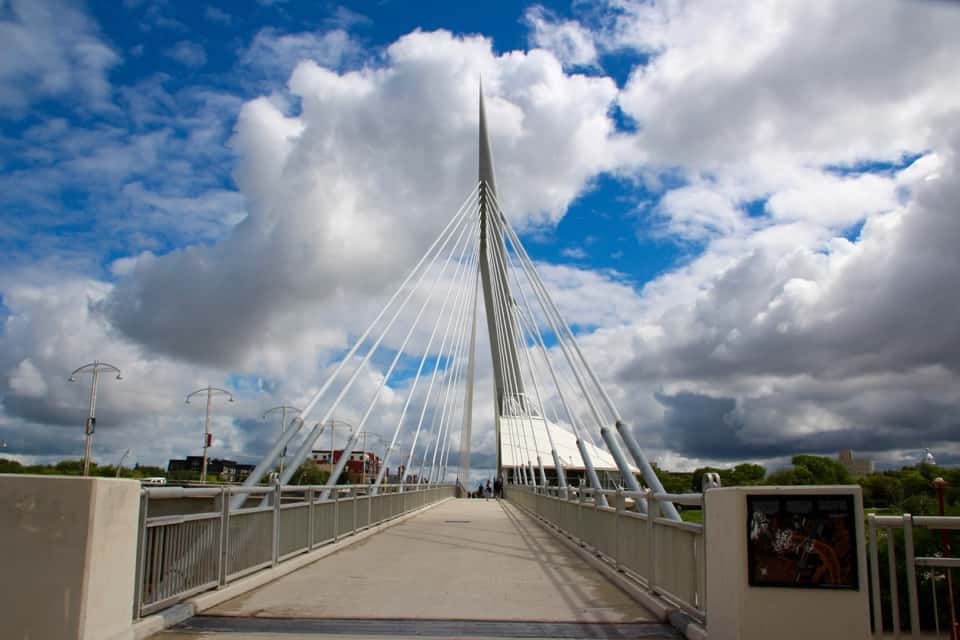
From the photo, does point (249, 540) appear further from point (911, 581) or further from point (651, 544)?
point (911, 581)

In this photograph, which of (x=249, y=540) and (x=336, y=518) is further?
(x=336, y=518)

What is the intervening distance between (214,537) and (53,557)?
115 inches

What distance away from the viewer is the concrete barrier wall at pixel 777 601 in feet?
18.2

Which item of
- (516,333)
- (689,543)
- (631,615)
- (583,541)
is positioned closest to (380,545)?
(583,541)

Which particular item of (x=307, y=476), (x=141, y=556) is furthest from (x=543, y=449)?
(x=141, y=556)

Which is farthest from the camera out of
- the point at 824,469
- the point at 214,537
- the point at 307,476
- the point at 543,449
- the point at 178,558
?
the point at 307,476

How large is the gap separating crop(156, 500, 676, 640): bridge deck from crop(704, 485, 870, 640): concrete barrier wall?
1197mm

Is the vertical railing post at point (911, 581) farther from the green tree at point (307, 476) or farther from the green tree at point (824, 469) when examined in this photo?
the green tree at point (824, 469)

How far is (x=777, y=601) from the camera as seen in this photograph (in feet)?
18.6

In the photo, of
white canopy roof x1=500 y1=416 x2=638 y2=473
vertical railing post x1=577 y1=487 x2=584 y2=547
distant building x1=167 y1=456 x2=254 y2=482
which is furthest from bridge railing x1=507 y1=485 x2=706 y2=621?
distant building x1=167 y1=456 x2=254 y2=482

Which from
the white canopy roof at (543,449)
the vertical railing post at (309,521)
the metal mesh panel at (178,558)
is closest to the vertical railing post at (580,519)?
the vertical railing post at (309,521)

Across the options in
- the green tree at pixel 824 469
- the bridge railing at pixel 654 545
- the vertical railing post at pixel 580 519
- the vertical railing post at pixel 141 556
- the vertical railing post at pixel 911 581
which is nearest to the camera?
the vertical railing post at pixel 911 581

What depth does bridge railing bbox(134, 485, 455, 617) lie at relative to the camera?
6988 mm

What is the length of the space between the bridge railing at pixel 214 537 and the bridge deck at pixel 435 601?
1.09ft
